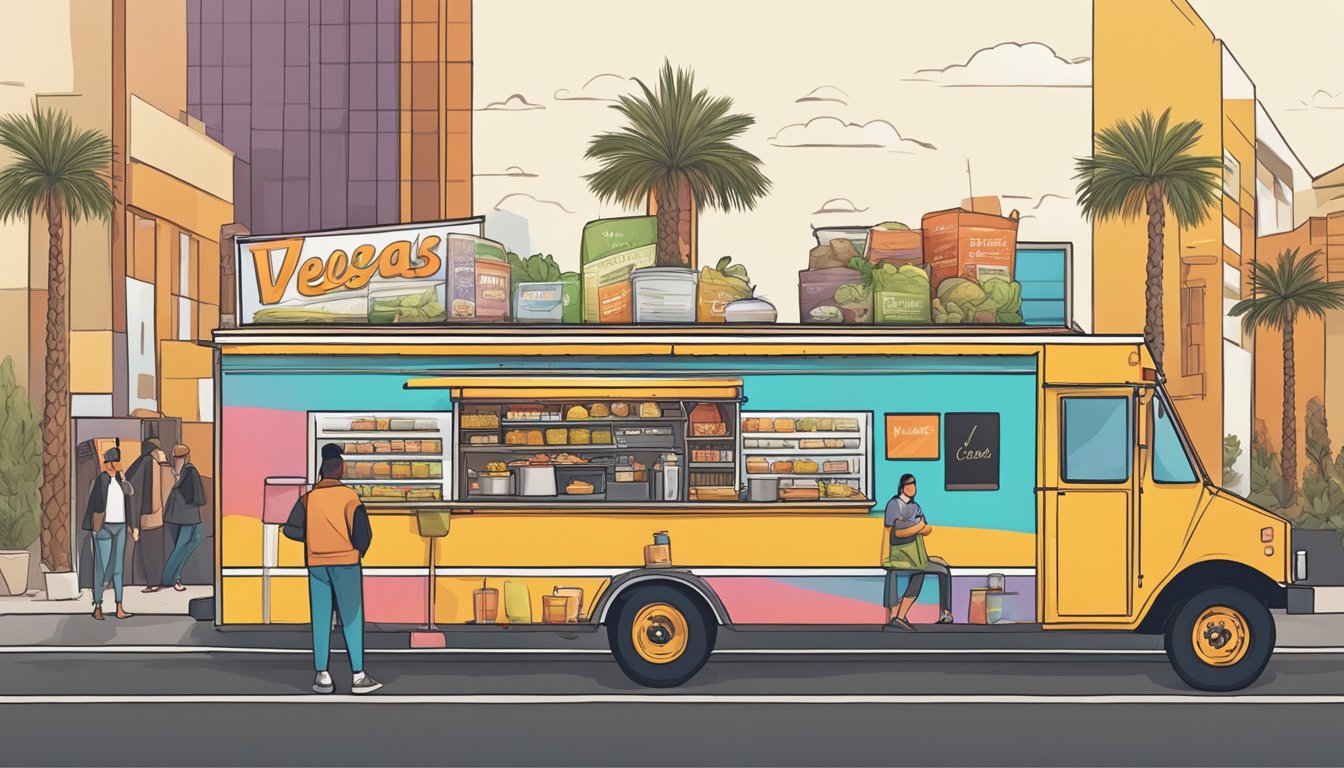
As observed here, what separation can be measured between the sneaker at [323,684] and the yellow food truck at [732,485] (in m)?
0.54

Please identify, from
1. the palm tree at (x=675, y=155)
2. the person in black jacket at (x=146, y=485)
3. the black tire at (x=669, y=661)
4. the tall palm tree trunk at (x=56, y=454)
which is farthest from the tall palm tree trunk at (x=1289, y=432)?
the tall palm tree trunk at (x=56, y=454)

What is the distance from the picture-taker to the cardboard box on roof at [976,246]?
11266 millimetres

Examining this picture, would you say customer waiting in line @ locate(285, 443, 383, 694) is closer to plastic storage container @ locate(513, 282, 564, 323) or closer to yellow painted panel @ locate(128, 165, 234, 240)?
plastic storage container @ locate(513, 282, 564, 323)

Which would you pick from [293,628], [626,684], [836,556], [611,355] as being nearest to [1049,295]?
[836,556]

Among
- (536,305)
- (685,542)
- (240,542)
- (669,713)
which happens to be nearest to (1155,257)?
(536,305)

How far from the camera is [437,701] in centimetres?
1021

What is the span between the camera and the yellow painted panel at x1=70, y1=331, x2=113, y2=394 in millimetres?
24984

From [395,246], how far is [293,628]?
3.12 m

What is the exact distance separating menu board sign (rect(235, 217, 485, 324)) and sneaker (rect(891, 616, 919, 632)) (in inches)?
172

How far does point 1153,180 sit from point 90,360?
19.2m

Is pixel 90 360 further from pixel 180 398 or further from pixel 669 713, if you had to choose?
pixel 669 713

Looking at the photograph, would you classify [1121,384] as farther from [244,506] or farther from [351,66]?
[351,66]

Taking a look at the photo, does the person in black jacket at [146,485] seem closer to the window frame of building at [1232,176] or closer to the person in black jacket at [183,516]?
the person in black jacket at [183,516]

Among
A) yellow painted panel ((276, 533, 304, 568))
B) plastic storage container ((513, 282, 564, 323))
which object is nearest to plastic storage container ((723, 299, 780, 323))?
plastic storage container ((513, 282, 564, 323))
